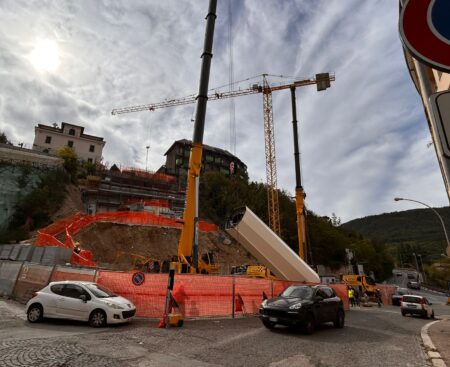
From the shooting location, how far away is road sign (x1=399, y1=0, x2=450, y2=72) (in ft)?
5.59

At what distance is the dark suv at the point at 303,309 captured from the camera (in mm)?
10492

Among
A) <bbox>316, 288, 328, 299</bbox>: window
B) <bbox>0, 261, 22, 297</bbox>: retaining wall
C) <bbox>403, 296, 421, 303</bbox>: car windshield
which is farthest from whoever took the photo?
<bbox>403, 296, 421, 303</bbox>: car windshield

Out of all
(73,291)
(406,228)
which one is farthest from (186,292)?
(406,228)

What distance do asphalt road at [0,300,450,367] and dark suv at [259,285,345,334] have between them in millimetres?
417

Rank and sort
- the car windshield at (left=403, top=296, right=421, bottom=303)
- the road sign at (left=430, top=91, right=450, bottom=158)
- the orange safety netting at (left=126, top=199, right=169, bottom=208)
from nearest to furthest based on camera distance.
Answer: the road sign at (left=430, top=91, right=450, bottom=158) → the car windshield at (left=403, top=296, right=421, bottom=303) → the orange safety netting at (left=126, top=199, right=169, bottom=208)

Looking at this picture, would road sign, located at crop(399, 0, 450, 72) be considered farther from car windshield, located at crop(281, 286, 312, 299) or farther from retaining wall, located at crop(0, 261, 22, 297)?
retaining wall, located at crop(0, 261, 22, 297)

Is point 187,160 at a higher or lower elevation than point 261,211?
higher

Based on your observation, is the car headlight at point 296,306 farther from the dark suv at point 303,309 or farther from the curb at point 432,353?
the curb at point 432,353

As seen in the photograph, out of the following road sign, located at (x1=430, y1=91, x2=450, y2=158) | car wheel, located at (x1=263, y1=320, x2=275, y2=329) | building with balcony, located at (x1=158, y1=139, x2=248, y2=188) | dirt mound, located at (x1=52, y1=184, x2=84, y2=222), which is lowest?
car wheel, located at (x1=263, y1=320, x2=275, y2=329)

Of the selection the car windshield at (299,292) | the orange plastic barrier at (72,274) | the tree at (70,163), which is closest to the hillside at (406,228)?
the tree at (70,163)

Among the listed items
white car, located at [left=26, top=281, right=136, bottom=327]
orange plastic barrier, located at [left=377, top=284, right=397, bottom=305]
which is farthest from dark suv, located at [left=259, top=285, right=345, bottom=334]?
orange plastic barrier, located at [left=377, top=284, right=397, bottom=305]

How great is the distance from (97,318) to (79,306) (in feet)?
2.52

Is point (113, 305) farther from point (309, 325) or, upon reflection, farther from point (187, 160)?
point (187, 160)

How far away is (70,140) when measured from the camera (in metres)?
61.6
